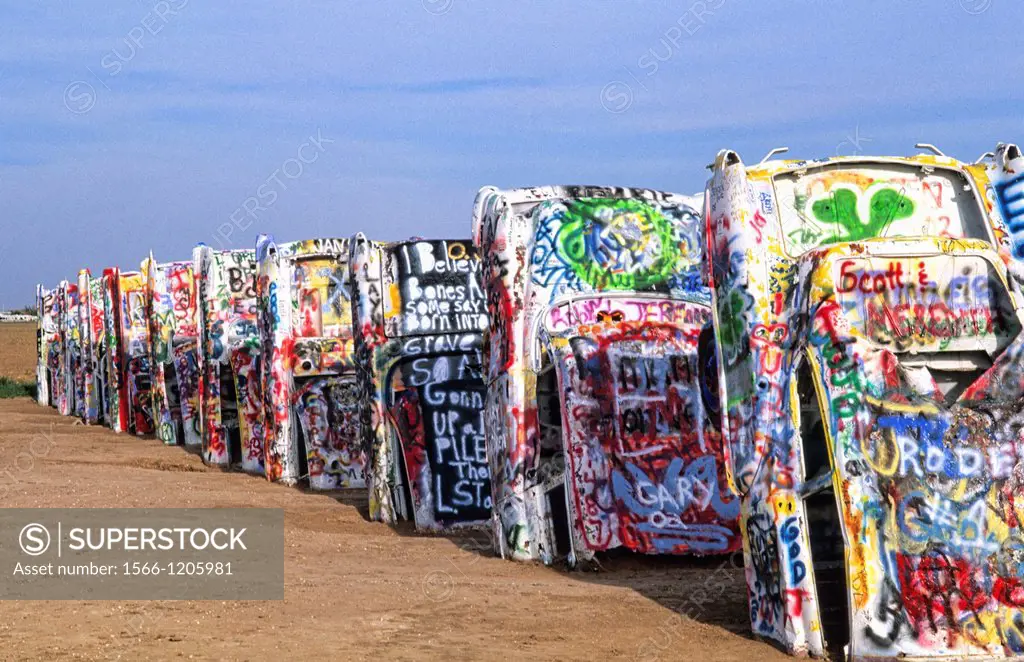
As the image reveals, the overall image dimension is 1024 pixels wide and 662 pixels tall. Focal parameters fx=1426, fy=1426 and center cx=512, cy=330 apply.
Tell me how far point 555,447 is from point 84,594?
146 inches

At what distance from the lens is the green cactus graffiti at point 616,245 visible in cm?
1103

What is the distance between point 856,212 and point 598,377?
2.63 metres

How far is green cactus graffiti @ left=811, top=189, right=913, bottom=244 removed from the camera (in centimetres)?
815

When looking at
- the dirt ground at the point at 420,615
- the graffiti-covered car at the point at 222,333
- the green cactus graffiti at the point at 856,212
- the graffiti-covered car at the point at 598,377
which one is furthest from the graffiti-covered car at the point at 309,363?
the green cactus graffiti at the point at 856,212

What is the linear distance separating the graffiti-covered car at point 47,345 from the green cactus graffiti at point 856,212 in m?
29.1

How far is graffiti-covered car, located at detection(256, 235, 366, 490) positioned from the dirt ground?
3825 mm

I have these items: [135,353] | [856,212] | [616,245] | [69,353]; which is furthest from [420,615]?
[69,353]

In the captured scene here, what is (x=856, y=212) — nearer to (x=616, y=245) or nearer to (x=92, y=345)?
(x=616, y=245)

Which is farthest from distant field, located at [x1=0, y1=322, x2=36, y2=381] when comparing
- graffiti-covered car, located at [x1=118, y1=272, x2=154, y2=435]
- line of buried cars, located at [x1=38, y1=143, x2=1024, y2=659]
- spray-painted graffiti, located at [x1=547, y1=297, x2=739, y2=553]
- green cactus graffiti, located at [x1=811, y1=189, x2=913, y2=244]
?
green cactus graffiti, located at [x1=811, y1=189, x2=913, y2=244]

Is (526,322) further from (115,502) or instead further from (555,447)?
(115,502)

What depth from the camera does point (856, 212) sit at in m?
8.22

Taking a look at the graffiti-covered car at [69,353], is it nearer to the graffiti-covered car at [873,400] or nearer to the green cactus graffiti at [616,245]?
the green cactus graffiti at [616,245]

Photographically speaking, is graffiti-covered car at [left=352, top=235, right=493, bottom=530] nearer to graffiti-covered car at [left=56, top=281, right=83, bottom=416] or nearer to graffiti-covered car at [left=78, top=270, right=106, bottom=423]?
graffiti-covered car at [left=78, top=270, right=106, bottom=423]

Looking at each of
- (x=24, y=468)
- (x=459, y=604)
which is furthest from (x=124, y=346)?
(x=459, y=604)
